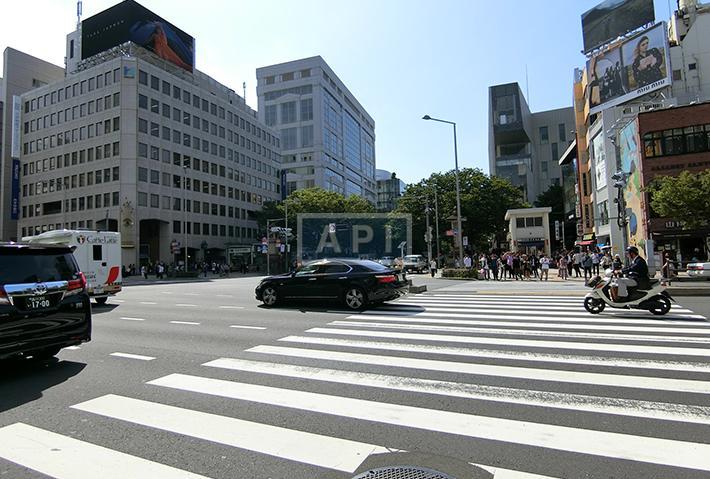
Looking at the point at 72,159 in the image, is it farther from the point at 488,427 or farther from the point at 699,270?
the point at 488,427

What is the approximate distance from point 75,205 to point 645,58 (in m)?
66.0

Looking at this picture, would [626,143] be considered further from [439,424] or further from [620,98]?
[439,424]

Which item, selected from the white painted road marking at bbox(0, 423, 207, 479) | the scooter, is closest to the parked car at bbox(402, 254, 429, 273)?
the scooter

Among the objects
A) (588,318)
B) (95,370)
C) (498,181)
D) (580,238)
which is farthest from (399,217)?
(95,370)

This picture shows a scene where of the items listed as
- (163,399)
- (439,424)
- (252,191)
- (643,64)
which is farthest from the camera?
(252,191)

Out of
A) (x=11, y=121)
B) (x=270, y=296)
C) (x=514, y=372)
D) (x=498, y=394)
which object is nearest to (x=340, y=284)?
(x=270, y=296)

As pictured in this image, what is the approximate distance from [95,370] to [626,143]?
38594 millimetres

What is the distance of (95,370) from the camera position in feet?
21.2

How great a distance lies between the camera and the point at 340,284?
508 inches

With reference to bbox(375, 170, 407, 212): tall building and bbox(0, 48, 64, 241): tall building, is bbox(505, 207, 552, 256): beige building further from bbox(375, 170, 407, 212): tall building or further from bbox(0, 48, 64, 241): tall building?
bbox(375, 170, 407, 212): tall building

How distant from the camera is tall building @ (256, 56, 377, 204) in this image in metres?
99.1

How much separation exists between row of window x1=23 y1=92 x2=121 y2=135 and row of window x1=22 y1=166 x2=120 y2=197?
305 inches

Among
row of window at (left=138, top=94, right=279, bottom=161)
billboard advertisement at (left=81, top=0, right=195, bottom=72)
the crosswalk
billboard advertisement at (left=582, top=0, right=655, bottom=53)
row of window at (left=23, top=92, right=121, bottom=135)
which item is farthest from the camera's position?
billboard advertisement at (left=81, top=0, right=195, bottom=72)

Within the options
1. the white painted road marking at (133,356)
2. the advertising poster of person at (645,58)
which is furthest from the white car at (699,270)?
the advertising poster of person at (645,58)
